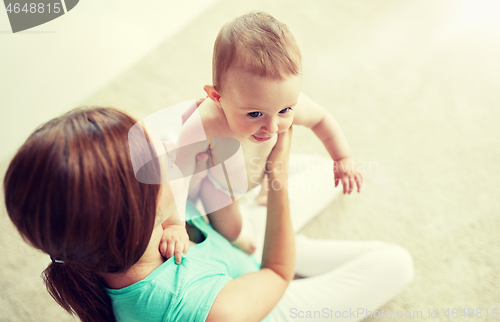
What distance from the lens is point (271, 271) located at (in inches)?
20.4

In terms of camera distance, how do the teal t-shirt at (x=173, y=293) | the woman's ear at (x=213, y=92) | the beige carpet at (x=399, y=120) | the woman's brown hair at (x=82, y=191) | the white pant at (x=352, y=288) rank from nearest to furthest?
the woman's brown hair at (x=82, y=191) → the teal t-shirt at (x=173, y=293) → the woman's ear at (x=213, y=92) → the white pant at (x=352, y=288) → the beige carpet at (x=399, y=120)

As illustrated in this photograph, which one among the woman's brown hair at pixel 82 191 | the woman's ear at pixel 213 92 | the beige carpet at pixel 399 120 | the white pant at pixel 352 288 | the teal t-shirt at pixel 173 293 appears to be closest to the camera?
the woman's brown hair at pixel 82 191

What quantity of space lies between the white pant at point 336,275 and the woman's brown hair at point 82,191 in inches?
15.2

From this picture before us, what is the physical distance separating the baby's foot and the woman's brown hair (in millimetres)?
375

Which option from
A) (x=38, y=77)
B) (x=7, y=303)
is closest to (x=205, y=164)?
(x=7, y=303)

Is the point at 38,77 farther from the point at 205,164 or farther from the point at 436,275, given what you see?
the point at 436,275

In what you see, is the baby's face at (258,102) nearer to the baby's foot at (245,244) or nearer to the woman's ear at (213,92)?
the woman's ear at (213,92)

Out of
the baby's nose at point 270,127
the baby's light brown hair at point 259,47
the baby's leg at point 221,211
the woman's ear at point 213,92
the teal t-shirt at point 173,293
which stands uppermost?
the baby's light brown hair at point 259,47

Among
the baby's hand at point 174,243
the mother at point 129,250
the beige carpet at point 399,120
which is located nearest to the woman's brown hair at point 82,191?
the mother at point 129,250

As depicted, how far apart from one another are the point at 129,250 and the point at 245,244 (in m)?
0.41

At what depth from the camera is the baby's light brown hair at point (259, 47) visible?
17.3 inches

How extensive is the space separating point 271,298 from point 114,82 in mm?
991

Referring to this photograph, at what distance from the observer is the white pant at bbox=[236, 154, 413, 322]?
0.64m

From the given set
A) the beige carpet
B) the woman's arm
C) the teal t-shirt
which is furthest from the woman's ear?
the beige carpet
